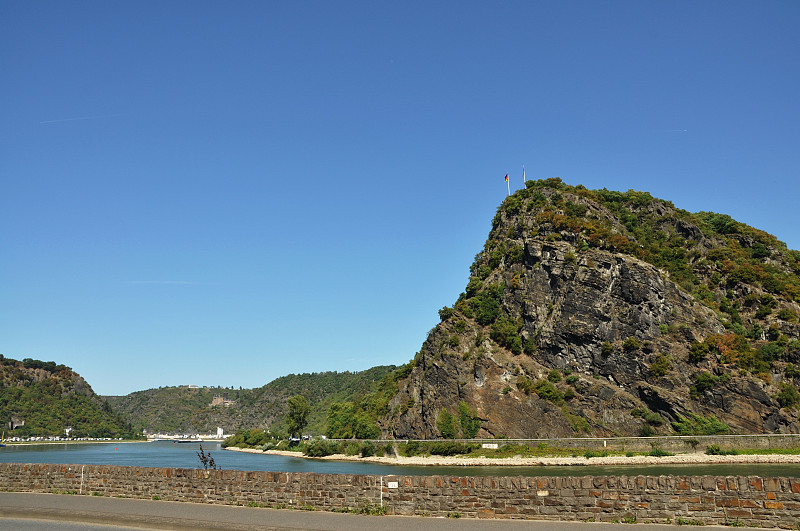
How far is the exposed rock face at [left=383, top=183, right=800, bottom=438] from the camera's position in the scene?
74625mm

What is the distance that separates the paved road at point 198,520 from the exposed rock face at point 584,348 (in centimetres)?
6777

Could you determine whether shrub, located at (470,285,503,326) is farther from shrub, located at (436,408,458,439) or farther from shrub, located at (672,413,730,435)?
shrub, located at (672,413,730,435)

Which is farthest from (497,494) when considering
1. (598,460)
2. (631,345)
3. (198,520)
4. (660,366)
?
(631,345)

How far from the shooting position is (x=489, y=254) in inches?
4409

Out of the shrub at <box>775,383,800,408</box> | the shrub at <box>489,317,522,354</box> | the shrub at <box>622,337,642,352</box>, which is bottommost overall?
the shrub at <box>775,383,800,408</box>

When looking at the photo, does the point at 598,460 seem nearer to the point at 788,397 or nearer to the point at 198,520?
the point at 788,397

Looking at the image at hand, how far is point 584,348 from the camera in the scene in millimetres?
84000

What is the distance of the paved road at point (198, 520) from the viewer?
12.1 meters

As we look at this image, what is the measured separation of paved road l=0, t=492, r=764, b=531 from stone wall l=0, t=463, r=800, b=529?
40cm

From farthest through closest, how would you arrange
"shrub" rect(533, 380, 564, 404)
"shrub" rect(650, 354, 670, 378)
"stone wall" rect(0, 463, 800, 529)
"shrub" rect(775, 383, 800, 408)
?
"shrub" rect(533, 380, 564, 404) < "shrub" rect(650, 354, 670, 378) < "shrub" rect(775, 383, 800, 408) < "stone wall" rect(0, 463, 800, 529)

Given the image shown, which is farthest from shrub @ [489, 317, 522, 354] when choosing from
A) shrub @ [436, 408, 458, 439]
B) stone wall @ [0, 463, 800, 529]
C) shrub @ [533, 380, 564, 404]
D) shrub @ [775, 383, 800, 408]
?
stone wall @ [0, 463, 800, 529]

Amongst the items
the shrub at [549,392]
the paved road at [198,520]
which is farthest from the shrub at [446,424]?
the paved road at [198,520]

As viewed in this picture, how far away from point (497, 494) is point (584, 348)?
75.9 m

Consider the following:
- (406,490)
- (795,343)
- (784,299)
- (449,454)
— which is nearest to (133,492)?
(406,490)
